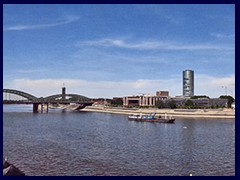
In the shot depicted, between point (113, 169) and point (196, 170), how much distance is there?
1826mm

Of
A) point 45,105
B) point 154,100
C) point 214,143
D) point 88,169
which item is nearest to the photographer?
point 88,169

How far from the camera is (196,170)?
7500 millimetres

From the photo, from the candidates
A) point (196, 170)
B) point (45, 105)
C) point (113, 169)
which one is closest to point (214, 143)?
point (196, 170)

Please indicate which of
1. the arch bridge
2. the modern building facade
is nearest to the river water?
the arch bridge

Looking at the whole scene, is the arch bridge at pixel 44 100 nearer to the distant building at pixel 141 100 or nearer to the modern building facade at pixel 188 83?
the distant building at pixel 141 100

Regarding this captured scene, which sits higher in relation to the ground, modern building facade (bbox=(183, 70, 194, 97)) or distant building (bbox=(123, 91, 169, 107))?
modern building facade (bbox=(183, 70, 194, 97))

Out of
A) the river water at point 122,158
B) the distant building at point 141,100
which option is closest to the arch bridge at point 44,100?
the distant building at point 141,100

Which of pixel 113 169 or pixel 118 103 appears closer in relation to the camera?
pixel 113 169

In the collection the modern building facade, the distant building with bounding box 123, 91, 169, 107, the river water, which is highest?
the modern building facade

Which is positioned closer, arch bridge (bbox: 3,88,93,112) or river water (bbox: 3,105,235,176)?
river water (bbox: 3,105,235,176)

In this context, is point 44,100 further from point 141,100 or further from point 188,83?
point 188,83

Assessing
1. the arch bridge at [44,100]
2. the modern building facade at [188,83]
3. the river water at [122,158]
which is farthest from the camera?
the modern building facade at [188,83]

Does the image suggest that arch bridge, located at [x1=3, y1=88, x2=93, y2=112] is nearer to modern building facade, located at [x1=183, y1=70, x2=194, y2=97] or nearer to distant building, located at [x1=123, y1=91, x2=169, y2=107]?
distant building, located at [x1=123, y1=91, x2=169, y2=107]
